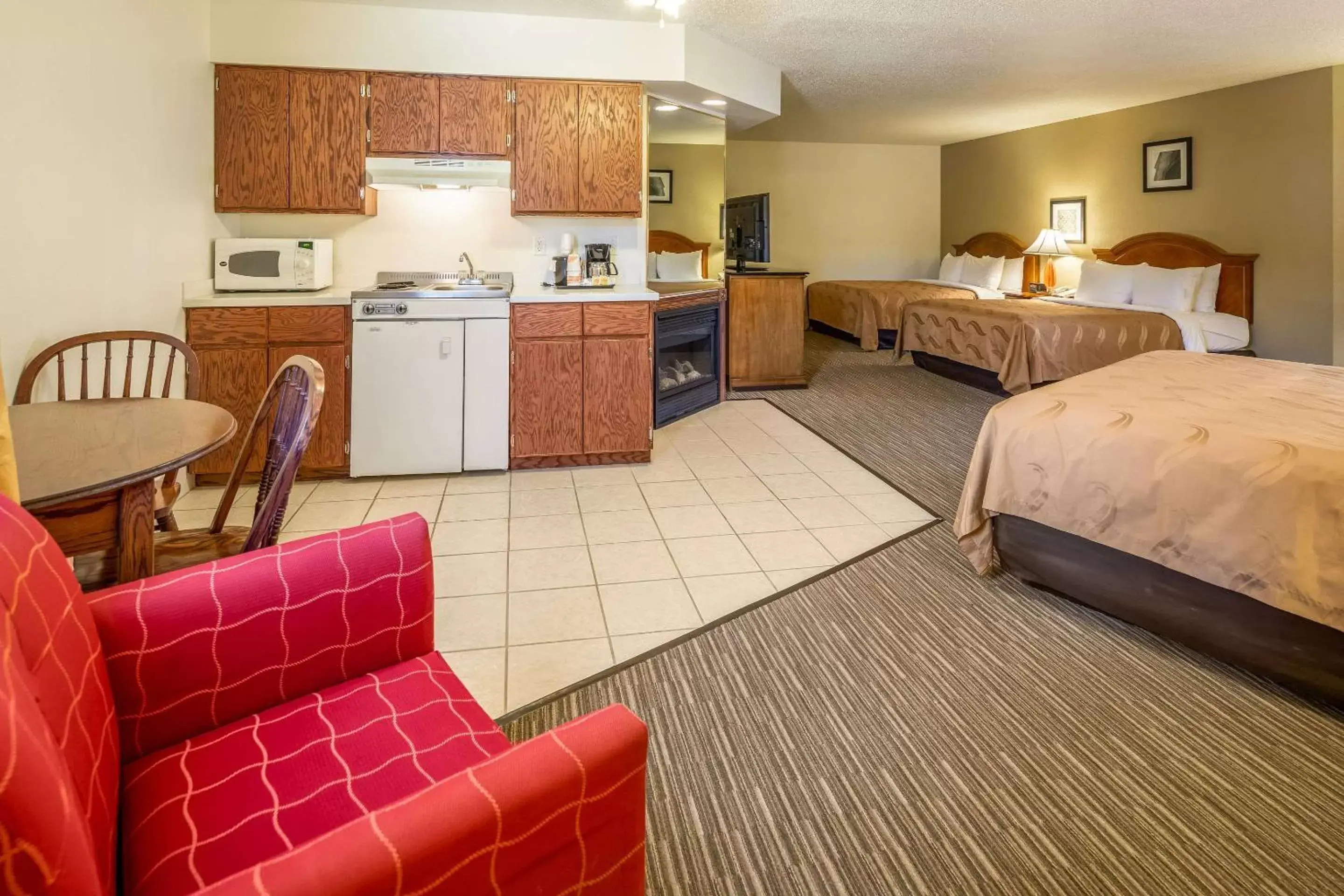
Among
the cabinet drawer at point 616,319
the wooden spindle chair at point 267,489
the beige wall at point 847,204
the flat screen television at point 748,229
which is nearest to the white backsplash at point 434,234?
the cabinet drawer at point 616,319

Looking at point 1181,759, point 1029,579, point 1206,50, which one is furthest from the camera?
point 1206,50

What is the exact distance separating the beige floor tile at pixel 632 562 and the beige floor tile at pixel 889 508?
1.00 metres

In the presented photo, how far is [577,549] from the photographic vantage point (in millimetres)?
3098

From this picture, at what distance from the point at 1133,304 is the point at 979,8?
3.27 m

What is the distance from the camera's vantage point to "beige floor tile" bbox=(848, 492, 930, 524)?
11.3ft

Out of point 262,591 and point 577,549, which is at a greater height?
point 262,591

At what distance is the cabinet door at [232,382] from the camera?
380 centimetres

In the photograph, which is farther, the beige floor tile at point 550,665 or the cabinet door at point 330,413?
the cabinet door at point 330,413

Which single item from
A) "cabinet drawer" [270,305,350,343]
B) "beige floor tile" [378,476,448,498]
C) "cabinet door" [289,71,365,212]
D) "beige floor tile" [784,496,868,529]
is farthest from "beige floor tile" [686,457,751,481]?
"cabinet door" [289,71,365,212]

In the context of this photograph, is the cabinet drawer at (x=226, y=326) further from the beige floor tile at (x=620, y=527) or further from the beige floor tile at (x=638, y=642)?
the beige floor tile at (x=638, y=642)

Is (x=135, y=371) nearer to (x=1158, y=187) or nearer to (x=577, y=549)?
(x=577, y=549)

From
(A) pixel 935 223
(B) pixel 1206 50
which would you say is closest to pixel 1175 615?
(B) pixel 1206 50

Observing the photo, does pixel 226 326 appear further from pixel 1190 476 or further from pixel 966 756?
pixel 1190 476

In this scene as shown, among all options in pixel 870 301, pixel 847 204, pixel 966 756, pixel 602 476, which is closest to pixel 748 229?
pixel 870 301
